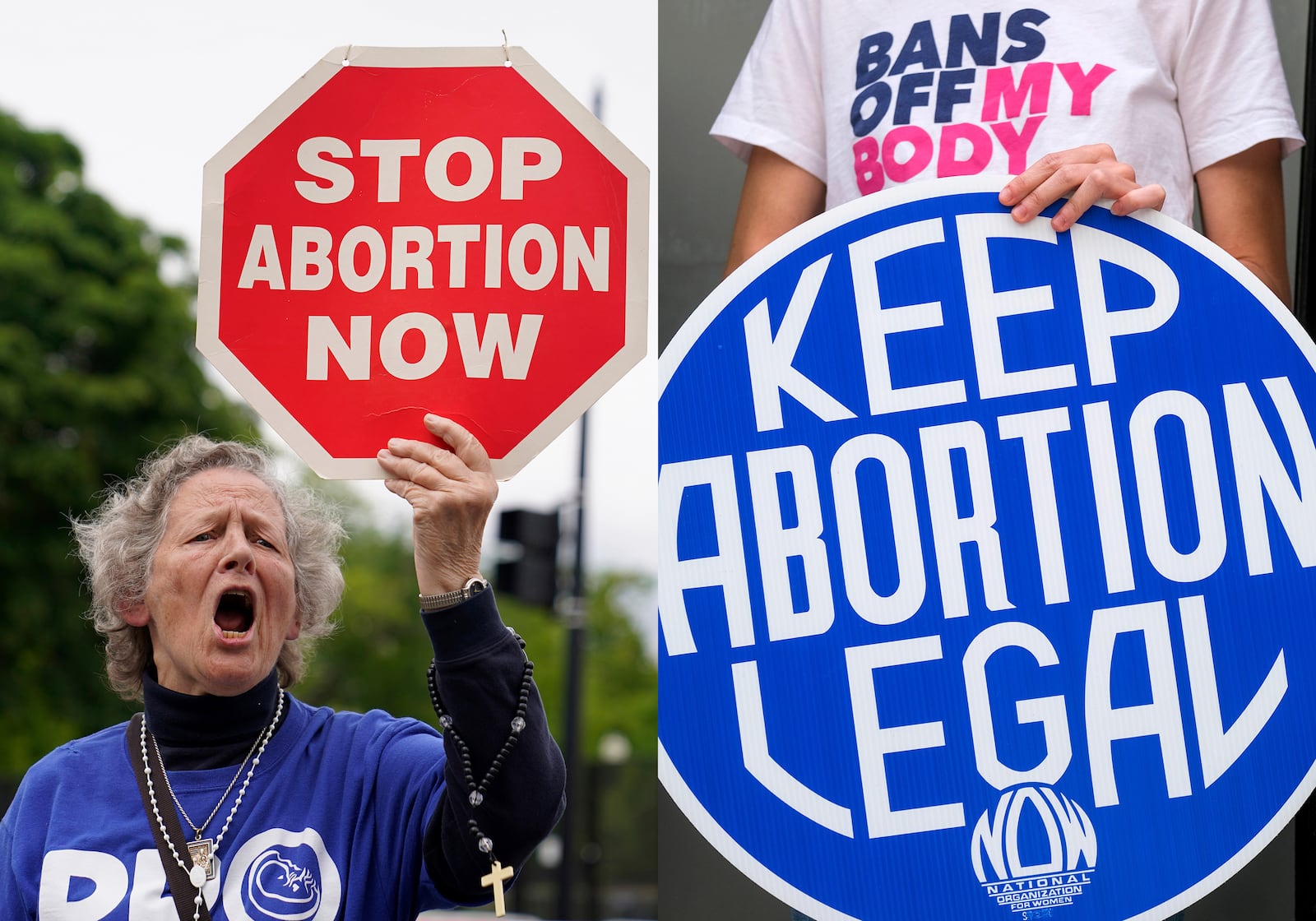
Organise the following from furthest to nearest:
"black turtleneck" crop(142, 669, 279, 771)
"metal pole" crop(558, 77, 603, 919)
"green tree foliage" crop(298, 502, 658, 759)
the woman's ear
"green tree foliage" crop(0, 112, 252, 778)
→ "green tree foliage" crop(298, 502, 658, 759)
"green tree foliage" crop(0, 112, 252, 778)
"metal pole" crop(558, 77, 603, 919)
the woman's ear
"black turtleneck" crop(142, 669, 279, 771)

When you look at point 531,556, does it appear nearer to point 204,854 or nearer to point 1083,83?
point 204,854

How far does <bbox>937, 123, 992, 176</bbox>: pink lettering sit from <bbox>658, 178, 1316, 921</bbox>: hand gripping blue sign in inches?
8.6

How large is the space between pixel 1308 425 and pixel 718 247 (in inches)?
42.7

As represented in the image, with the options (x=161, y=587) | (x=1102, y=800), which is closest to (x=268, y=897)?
(x=161, y=587)

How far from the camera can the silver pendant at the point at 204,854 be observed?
7.01 ft

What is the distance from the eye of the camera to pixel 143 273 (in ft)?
50.4

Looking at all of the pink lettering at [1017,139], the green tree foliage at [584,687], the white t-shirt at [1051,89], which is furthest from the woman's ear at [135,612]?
the green tree foliage at [584,687]

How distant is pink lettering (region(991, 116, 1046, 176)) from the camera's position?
2.12 metres

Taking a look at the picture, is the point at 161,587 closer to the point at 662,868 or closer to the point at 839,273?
the point at 662,868

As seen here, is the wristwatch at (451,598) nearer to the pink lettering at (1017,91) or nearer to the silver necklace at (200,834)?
the silver necklace at (200,834)

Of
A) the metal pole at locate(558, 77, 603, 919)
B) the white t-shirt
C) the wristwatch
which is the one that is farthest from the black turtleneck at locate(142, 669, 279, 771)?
the metal pole at locate(558, 77, 603, 919)

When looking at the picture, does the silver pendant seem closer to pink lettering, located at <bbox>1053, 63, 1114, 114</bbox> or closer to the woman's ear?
the woman's ear

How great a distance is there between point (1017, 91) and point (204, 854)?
1.57 m

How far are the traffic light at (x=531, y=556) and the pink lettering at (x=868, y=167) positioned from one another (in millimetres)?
8719
